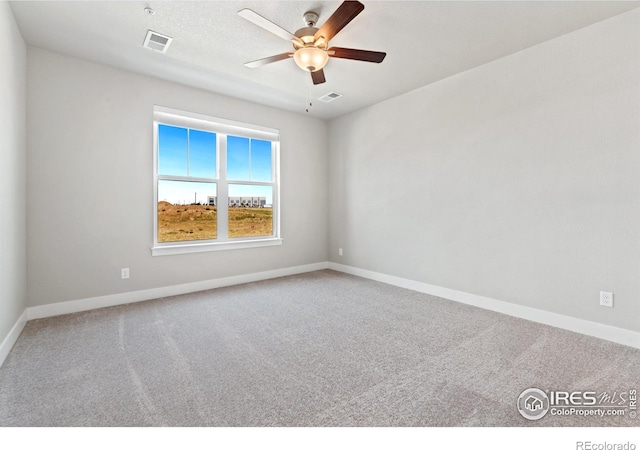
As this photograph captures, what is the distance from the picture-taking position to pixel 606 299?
100 inches

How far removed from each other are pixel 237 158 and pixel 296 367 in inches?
133

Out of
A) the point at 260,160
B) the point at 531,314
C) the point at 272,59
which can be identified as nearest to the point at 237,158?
the point at 260,160

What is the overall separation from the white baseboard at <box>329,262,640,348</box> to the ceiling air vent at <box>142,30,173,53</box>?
3903 mm

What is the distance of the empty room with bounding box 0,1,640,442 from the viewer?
1846 millimetres

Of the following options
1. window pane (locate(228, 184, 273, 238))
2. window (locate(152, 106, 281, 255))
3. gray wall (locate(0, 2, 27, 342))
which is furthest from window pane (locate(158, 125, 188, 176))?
gray wall (locate(0, 2, 27, 342))

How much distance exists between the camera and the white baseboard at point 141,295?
10.1 ft

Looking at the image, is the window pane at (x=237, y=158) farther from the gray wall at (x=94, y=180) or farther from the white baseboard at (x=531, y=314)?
the white baseboard at (x=531, y=314)

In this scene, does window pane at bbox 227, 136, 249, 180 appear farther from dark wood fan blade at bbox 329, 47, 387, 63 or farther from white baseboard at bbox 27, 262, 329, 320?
dark wood fan blade at bbox 329, 47, 387, 63

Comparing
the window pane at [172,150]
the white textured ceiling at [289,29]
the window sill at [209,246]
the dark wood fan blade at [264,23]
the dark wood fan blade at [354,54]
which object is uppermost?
the white textured ceiling at [289,29]

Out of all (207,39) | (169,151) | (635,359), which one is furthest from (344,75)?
(635,359)

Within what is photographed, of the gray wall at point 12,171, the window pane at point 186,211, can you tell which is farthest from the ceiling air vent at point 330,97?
the gray wall at point 12,171

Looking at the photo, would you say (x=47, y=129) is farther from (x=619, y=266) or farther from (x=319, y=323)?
(x=619, y=266)

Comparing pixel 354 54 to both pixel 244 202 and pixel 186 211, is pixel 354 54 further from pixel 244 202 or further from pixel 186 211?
pixel 186 211

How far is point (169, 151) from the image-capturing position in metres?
3.92
